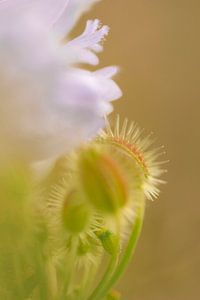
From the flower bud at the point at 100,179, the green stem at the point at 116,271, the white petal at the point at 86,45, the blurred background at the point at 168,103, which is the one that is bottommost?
the green stem at the point at 116,271

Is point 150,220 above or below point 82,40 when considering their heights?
above

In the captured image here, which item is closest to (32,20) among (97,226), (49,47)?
(49,47)

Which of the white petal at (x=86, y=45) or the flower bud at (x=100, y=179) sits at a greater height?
the white petal at (x=86, y=45)

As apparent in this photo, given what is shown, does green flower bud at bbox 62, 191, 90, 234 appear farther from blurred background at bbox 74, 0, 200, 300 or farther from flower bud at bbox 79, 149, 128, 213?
blurred background at bbox 74, 0, 200, 300

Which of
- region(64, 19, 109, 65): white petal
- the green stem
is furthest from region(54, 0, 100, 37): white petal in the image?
the green stem

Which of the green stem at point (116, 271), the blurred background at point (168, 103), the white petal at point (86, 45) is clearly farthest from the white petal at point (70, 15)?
the blurred background at point (168, 103)

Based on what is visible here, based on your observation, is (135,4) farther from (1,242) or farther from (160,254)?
(1,242)

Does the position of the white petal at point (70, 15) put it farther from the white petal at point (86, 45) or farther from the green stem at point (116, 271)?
the green stem at point (116, 271)
